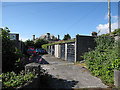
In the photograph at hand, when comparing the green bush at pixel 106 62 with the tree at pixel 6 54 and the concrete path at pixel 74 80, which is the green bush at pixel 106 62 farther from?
the tree at pixel 6 54

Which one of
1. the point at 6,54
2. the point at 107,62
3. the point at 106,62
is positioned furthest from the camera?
the point at 106,62

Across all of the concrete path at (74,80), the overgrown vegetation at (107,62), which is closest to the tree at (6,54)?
the concrete path at (74,80)

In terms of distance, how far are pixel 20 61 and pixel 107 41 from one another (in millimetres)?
5335

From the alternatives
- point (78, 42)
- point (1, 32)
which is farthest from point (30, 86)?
point (78, 42)

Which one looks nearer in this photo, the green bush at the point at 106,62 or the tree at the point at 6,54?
the tree at the point at 6,54

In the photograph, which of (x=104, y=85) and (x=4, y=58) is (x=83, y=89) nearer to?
(x=104, y=85)

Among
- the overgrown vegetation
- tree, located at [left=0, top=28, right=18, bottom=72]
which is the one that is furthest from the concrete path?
tree, located at [left=0, top=28, right=18, bottom=72]

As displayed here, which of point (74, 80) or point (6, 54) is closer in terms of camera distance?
→ point (6, 54)

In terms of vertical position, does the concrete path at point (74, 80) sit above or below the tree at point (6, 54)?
below

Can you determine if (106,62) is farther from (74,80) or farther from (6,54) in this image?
(6,54)

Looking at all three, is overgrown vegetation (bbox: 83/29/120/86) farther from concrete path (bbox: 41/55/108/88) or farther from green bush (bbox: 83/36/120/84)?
concrete path (bbox: 41/55/108/88)

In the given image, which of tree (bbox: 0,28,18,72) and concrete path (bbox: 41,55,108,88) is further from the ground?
tree (bbox: 0,28,18,72)

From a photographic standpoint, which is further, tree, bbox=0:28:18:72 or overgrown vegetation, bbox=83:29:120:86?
overgrown vegetation, bbox=83:29:120:86

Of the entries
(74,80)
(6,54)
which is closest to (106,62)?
(74,80)
